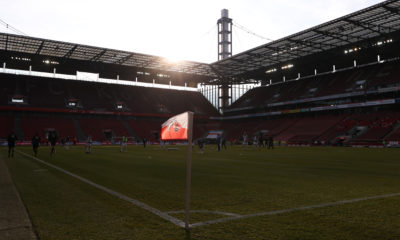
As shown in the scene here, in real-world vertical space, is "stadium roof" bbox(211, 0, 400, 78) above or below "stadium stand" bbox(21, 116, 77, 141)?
above

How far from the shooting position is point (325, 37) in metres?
50.2

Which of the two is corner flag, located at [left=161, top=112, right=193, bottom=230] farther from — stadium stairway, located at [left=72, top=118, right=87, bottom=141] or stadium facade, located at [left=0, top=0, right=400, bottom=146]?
stadium stairway, located at [left=72, top=118, right=87, bottom=141]

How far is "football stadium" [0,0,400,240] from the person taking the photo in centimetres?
502

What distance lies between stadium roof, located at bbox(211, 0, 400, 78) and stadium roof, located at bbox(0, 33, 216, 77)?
881 cm

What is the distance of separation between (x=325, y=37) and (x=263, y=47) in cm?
1059

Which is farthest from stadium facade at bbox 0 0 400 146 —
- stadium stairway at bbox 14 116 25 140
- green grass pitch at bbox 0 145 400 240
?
green grass pitch at bbox 0 145 400 240

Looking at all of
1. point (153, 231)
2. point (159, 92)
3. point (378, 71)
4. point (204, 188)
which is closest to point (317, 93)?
point (378, 71)

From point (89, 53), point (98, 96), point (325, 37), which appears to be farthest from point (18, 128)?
point (325, 37)

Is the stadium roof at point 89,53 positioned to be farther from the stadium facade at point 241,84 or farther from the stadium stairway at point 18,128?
the stadium stairway at point 18,128

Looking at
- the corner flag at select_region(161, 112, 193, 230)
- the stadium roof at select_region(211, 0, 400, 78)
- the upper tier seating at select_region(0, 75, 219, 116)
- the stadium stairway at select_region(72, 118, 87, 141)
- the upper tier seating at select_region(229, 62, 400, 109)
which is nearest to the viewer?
the corner flag at select_region(161, 112, 193, 230)

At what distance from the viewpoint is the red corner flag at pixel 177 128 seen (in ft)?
15.0

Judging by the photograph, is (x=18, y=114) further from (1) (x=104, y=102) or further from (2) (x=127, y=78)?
(2) (x=127, y=78)

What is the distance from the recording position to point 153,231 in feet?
14.6

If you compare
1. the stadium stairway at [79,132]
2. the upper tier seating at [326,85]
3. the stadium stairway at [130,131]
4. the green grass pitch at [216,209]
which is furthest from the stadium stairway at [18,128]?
the upper tier seating at [326,85]
